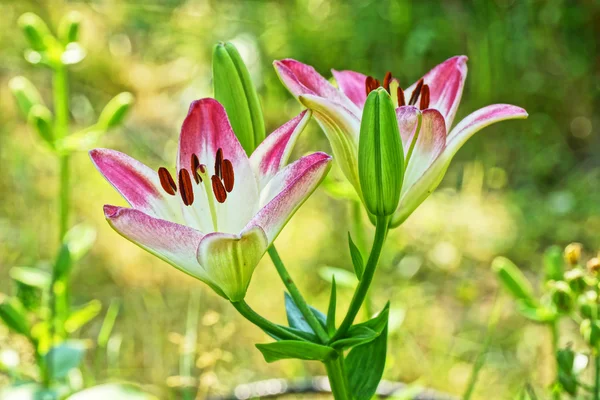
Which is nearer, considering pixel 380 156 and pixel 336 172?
pixel 380 156

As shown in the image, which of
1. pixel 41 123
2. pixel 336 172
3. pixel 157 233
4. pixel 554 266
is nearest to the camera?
pixel 157 233

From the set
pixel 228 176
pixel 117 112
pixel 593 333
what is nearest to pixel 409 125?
pixel 228 176

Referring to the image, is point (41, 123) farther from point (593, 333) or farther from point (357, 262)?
point (593, 333)

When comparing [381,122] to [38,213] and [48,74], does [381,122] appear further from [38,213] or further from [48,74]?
[48,74]

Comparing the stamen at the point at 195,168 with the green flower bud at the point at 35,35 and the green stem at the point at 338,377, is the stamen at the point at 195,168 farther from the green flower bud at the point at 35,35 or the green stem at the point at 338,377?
the green flower bud at the point at 35,35

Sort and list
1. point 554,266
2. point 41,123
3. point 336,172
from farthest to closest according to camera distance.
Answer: point 336,172
point 41,123
point 554,266

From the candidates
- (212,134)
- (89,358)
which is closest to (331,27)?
(89,358)

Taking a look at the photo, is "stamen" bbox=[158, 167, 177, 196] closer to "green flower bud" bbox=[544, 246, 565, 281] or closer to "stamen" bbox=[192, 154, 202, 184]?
"stamen" bbox=[192, 154, 202, 184]
